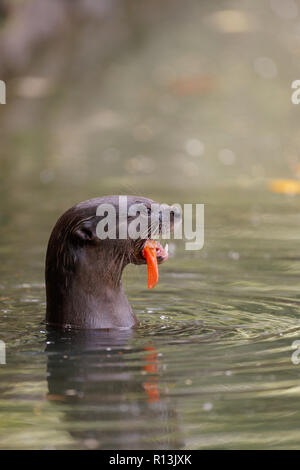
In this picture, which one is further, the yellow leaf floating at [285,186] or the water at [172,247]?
the yellow leaf floating at [285,186]

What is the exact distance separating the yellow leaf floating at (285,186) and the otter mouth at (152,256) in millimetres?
4213

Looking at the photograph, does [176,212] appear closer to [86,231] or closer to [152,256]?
[152,256]

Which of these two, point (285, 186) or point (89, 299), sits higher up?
point (285, 186)

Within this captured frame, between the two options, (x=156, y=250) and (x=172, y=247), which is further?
(x=172, y=247)

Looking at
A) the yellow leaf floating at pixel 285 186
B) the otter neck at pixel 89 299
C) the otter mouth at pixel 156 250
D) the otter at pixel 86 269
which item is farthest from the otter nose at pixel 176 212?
the yellow leaf floating at pixel 285 186

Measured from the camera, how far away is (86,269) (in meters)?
4.69

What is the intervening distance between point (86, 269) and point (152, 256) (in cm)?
33

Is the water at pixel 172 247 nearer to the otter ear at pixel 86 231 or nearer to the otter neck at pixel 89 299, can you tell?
the otter neck at pixel 89 299

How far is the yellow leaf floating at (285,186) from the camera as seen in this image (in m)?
8.93

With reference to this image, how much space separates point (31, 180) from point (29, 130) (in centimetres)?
232

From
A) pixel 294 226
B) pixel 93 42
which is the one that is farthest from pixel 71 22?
pixel 294 226

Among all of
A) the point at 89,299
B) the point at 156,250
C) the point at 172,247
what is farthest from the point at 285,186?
the point at 89,299

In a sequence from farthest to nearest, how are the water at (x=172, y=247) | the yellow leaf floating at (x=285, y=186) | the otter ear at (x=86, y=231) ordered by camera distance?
the yellow leaf floating at (x=285, y=186)
the otter ear at (x=86, y=231)
the water at (x=172, y=247)

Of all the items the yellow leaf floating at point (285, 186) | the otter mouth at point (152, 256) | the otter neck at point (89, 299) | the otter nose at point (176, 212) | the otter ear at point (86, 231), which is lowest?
the otter neck at point (89, 299)
